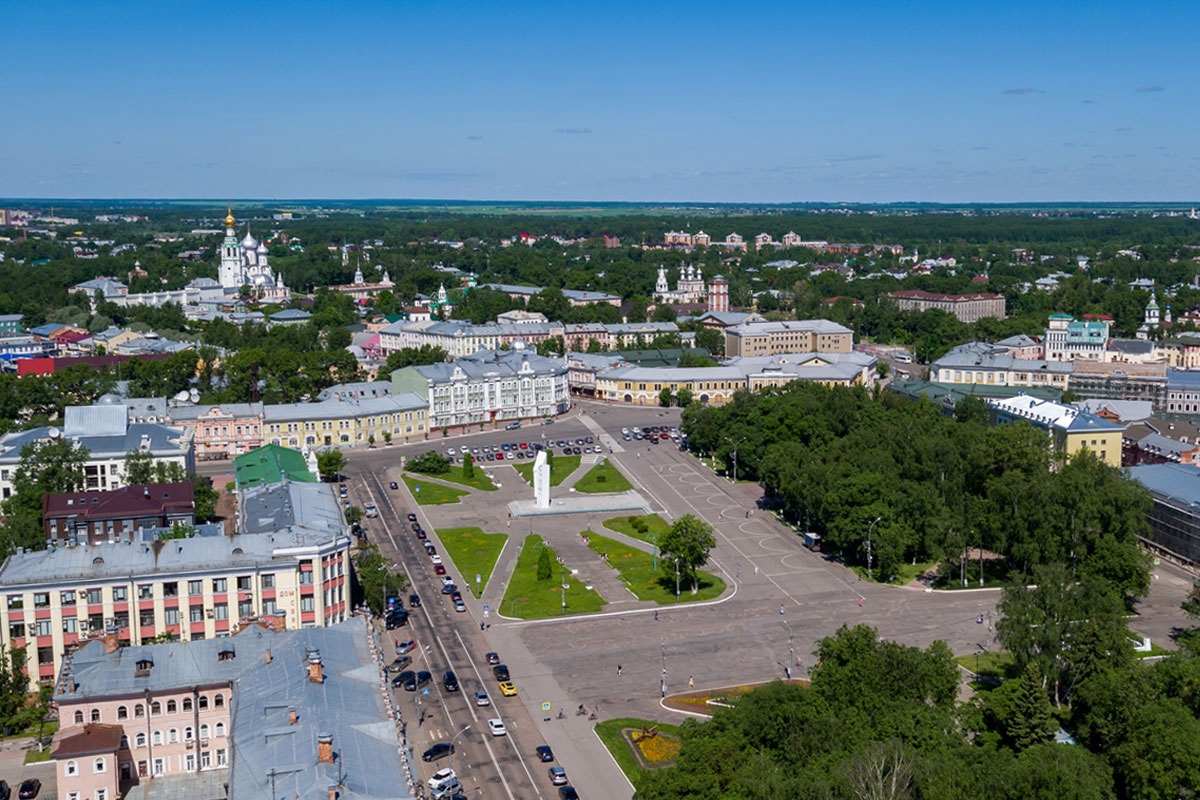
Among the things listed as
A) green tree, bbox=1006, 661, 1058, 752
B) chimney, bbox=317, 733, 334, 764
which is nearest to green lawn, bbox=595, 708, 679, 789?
green tree, bbox=1006, 661, 1058, 752

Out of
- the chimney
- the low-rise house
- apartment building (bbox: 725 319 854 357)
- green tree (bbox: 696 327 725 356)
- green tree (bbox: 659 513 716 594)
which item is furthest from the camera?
green tree (bbox: 696 327 725 356)

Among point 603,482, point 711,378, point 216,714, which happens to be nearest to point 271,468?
point 603,482

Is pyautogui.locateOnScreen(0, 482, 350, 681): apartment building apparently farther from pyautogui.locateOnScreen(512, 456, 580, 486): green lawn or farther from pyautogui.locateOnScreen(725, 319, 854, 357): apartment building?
pyautogui.locateOnScreen(725, 319, 854, 357): apartment building

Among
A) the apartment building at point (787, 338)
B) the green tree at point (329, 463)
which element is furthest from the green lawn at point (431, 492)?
the apartment building at point (787, 338)

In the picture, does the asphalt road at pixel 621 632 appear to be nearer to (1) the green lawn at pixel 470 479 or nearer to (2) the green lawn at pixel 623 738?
(2) the green lawn at pixel 623 738

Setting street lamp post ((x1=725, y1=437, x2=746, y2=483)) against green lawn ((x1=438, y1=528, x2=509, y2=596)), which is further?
street lamp post ((x1=725, y1=437, x2=746, y2=483))

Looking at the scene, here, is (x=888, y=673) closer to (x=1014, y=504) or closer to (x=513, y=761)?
(x=513, y=761)
